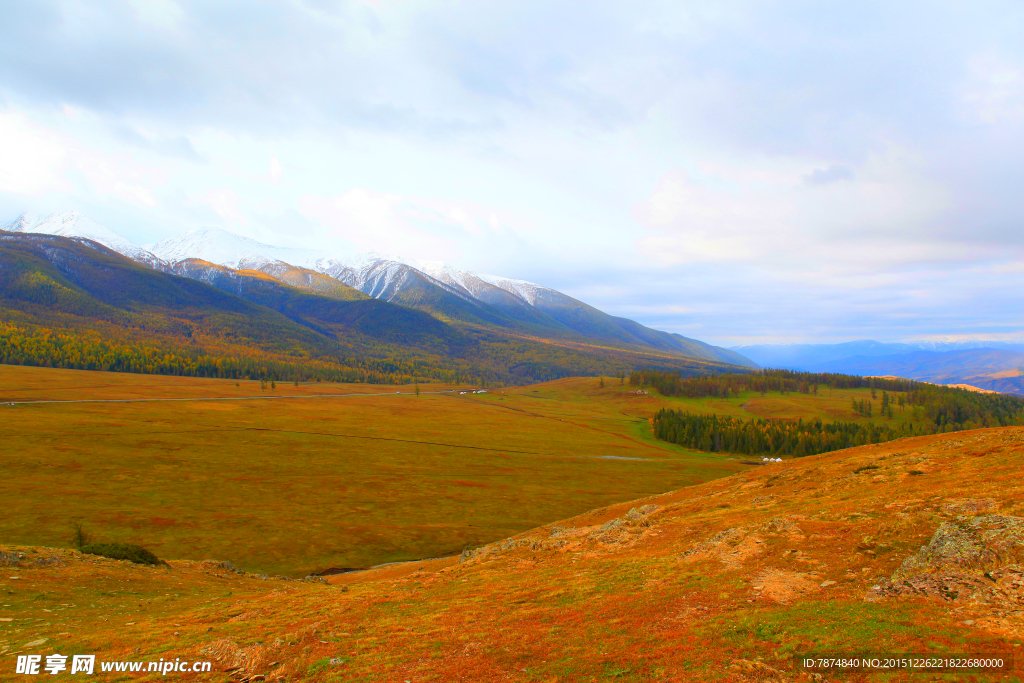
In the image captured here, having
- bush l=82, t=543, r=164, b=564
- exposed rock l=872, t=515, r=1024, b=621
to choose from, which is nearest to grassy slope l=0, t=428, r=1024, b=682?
exposed rock l=872, t=515, r=1024, b=621

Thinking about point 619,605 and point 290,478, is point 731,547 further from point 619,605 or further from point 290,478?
point 290,478

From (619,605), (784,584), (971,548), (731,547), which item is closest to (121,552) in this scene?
(619,605)

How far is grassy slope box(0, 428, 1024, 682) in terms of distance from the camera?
15.0 m

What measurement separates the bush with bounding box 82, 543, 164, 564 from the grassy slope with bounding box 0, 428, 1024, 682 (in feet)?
9.22

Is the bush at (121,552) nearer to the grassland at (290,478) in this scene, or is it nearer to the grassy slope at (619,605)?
the grassy slope at (619,605)

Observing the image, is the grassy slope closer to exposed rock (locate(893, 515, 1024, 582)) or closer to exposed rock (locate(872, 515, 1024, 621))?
exposed rock (locate(872, 515, 1024, 621))

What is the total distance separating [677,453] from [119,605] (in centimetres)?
15469

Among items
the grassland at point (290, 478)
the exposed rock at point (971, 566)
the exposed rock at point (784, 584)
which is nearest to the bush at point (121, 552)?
the grassland at point (290, 478)

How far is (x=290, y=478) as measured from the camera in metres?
91.4

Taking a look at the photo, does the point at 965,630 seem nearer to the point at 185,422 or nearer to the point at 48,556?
the point at 48,556

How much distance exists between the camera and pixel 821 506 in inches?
1131

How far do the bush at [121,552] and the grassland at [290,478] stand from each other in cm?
1643

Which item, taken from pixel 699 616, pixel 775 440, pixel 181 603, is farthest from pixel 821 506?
pixel 775 440

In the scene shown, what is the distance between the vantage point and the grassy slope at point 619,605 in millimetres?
14977
